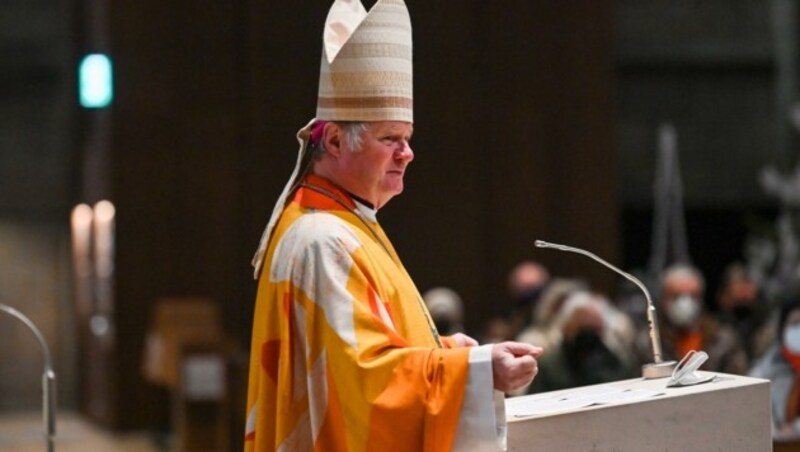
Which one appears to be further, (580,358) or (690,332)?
(690,332)

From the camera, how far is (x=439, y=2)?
13742 millimetres

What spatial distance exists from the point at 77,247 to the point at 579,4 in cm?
491

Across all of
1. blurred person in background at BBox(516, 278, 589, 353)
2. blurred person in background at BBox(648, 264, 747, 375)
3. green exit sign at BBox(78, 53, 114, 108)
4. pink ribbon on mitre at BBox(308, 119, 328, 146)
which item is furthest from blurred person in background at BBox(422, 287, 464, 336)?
pink ribbon on mitre at BBox(308, 119, 328, 146)

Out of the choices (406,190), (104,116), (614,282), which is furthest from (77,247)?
(614,282)

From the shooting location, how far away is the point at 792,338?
7020mm

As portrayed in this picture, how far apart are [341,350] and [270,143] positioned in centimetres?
972

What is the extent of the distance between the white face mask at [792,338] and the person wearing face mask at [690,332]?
176 centimetres

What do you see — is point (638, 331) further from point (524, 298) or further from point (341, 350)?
point (341, 350)

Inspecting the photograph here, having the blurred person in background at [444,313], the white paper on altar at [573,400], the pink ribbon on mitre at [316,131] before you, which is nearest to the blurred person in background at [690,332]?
the blurred person in background at [444,313]

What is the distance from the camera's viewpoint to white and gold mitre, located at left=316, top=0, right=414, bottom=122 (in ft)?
12.5

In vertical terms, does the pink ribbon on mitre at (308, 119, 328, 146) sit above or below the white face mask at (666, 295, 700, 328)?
above

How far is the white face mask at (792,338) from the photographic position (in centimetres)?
695

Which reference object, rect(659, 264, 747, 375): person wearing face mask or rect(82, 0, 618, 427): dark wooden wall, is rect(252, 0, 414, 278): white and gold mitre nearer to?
rect(659, 264, 747, 375): person wearing face mask

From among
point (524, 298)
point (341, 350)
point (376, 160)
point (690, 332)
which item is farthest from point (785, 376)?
point (524, 298)
